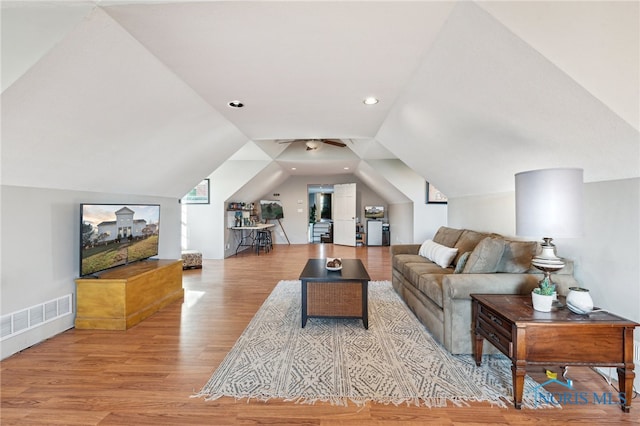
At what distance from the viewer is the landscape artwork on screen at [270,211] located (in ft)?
30.6

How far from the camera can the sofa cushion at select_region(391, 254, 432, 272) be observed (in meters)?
3.81

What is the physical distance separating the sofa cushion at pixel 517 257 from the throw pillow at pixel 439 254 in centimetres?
92

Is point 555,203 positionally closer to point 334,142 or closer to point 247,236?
point 334,142

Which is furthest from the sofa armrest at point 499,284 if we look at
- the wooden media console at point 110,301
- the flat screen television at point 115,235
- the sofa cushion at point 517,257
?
the flat screen television at point 115,235

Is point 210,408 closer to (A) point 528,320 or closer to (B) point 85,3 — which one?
(A) point 528,320

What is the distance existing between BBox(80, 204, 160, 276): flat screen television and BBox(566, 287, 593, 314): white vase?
13.9 feet

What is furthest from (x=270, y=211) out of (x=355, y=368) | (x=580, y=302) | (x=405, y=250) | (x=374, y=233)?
(x=580, y=302)

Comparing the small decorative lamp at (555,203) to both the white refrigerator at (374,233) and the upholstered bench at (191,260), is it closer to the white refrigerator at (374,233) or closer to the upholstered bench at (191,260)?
the upholstered bench at (191,260)

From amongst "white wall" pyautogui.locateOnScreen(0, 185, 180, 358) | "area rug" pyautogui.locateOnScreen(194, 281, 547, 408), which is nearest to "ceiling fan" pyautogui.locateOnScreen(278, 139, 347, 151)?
"white wall" pyautogui.locateOnScreen(0, 185, 180, 358)

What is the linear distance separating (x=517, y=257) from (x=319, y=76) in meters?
2.40

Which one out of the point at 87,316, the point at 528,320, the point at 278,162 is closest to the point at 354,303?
the point at 528,320

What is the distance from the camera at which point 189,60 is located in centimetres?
208
